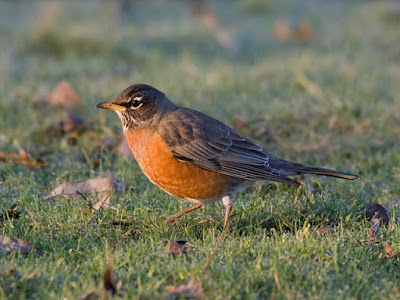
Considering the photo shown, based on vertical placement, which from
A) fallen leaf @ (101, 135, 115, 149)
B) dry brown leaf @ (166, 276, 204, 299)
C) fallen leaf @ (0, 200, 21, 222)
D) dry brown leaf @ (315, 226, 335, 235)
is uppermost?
dry brown leaf @ (166, 276, 204, 299)

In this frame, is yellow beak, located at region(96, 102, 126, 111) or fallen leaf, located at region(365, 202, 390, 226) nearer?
fallen leaf, located at region(365, 202, 390, 226)

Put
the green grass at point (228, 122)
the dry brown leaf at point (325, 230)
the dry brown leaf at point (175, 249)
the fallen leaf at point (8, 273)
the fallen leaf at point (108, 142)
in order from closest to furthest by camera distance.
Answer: the fallen leaf at point (8, 273) → the green grass at point (228, 122) → the dry brown leaf at point (175, 249) → the dry brown leaf at point (325, 230) → the fallen leaf at point (108, 142)

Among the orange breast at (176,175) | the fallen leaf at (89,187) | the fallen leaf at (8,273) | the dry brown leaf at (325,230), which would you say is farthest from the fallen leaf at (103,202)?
the dry brown leaf at (325,230)

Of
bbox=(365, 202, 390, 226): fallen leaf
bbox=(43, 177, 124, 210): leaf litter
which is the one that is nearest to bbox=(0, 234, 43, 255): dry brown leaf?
bbox=(43, 177, 124, 210): leaf litter

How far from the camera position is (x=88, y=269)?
11.4 feet

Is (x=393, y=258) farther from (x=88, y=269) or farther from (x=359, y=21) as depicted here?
(x=359, y=21)

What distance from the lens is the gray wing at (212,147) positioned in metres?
4.55

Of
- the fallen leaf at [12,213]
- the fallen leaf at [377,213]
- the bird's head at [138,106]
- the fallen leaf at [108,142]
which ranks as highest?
the bird's head at [138,106]

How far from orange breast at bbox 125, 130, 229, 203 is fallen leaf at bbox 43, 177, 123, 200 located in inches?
18.8

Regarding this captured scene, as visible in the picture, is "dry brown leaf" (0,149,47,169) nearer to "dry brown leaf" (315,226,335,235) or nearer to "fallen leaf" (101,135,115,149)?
"fallen leaf" (101,135,115,149)

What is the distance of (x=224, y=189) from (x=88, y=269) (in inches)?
55.2

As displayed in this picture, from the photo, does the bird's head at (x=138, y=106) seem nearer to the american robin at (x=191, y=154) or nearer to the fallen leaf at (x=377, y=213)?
the american robin at (x=191, y=154)

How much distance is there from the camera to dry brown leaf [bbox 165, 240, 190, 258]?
12.0ft

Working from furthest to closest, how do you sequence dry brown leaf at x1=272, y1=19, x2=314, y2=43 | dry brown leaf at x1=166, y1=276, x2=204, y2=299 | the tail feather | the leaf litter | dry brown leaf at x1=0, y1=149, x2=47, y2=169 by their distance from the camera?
dry brown leaf at x1=272, y1=19, x2=314, y2=43 < dry brown leaf at x1=0, y1=149, x2=47, y2=169 < the leaf litter < the tail feather < dry brown leaf at x1=166, y1=276, x2=204, y2=299
